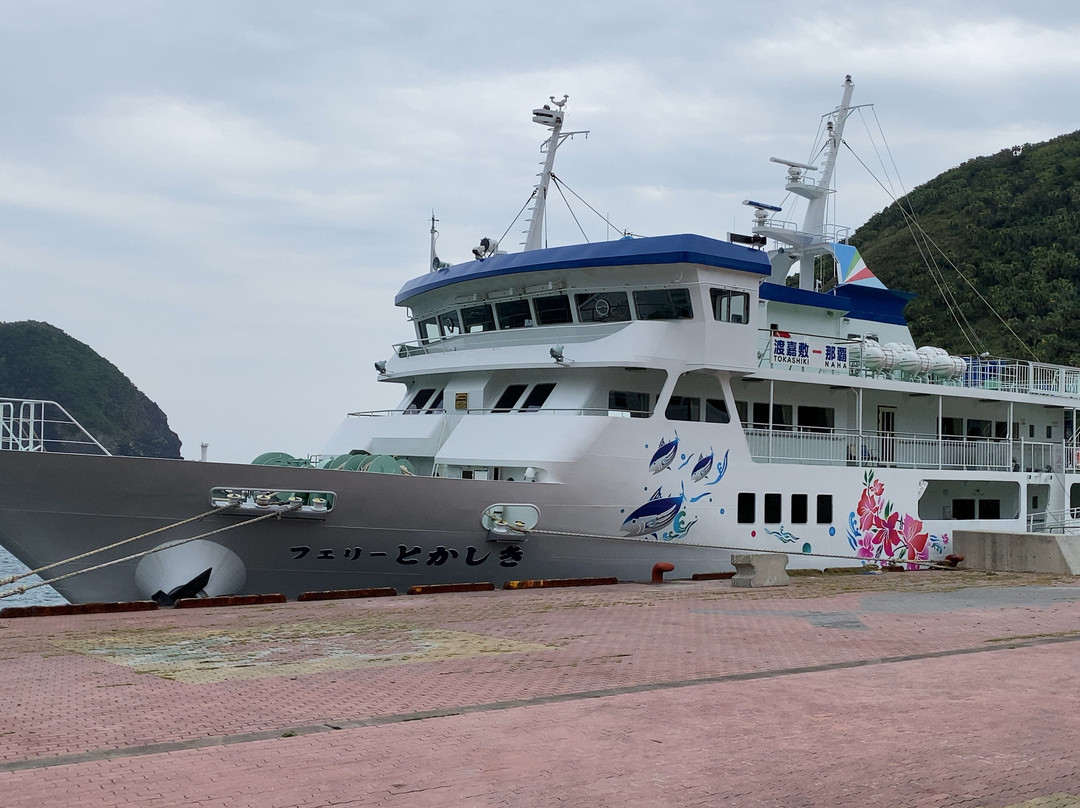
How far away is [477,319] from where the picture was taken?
1912cm

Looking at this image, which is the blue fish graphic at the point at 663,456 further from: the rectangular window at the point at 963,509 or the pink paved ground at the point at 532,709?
the rectangular window at the point at 963,509

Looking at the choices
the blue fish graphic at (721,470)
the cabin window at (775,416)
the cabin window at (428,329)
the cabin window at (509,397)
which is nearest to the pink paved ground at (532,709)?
the blue fish graphic at (721,470)

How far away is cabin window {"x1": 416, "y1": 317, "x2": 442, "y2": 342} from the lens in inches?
798

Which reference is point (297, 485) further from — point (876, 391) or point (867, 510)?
point (876, 391)

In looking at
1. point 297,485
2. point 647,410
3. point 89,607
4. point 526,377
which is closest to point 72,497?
point 89,607

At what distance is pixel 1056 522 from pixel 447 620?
17990 millimetres

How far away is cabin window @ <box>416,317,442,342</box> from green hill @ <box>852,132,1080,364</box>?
61.7 meters

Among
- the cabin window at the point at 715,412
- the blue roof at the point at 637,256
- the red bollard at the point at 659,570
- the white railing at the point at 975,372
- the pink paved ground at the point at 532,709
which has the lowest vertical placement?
the pink paved ground at the point at 532,709

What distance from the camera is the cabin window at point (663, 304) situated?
1709 centimetres

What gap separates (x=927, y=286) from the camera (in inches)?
3327

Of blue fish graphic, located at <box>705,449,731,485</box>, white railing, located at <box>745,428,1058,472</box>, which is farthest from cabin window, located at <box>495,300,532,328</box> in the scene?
white railing, located at <box>745,428,1058,472</box>

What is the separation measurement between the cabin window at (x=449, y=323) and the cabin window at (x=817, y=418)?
6769 millimetres

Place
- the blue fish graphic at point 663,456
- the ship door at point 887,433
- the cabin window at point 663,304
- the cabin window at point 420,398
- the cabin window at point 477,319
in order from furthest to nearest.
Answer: the ship door at point 887,433 < the cabin window at point 420,398 < the cabin window at point 477,319 < the cabin window at point 663,304 < the blue fish graphic at point 663,456

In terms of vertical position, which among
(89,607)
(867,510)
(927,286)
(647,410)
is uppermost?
(927,286)
